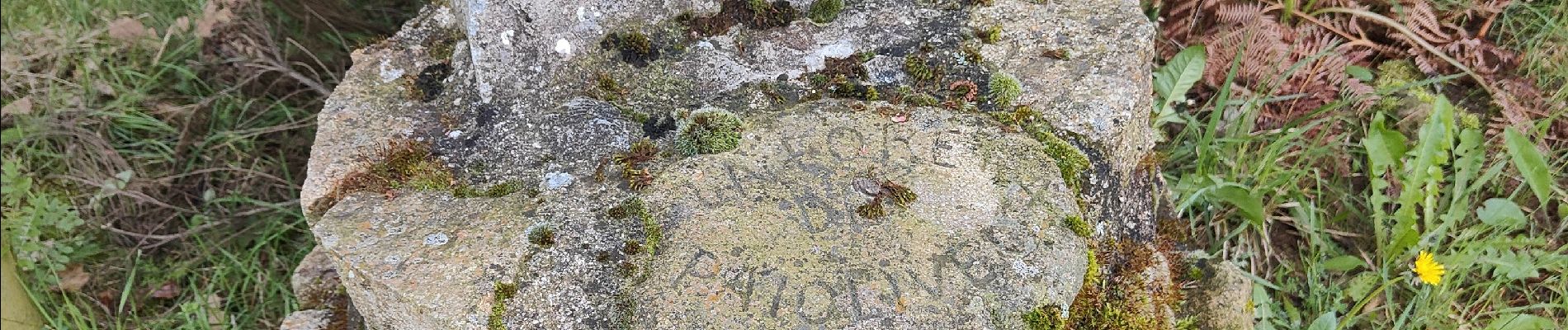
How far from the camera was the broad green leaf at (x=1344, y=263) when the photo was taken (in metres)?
3.03

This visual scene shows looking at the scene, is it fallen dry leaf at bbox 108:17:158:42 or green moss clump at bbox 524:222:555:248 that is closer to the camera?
green moss clump at bbox 524:222:555:248

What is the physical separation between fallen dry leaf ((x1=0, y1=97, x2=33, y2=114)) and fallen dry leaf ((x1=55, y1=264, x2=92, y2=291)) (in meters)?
0.90

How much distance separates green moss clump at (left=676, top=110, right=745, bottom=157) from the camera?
245 centimetres

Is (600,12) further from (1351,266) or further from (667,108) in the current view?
(1351,266)

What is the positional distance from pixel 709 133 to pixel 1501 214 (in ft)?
8.86

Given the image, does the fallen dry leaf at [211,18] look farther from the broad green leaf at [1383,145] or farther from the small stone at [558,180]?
the broad green leaf at [1383,145]

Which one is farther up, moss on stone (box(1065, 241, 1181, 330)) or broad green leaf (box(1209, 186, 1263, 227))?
moss on stone (box(1065, 241, 1181, 330))

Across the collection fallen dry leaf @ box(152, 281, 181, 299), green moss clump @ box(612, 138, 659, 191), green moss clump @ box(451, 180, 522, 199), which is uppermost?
green moss clump @ box(612, 138, 659, 191)

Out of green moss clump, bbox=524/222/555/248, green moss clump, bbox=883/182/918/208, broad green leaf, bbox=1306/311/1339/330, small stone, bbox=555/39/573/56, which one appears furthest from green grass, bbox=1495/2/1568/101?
green moss clump, bbox=524/222/555/248

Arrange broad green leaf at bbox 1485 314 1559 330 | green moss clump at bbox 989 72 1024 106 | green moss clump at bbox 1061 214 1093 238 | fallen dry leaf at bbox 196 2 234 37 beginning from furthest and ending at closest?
fallen dry leaf at bbox 196 2 234 37, broad green leaf at bbox 1485 314 1559 330, green moss clump at bbox 989 72 1024 106, green moss clump at bbox 1061 214 1093 238

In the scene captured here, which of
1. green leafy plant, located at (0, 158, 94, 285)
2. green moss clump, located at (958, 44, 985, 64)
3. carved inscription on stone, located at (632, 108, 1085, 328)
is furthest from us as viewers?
green leafy plant, located at (0, 158, 94, 285)

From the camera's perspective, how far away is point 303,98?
13.6 feet

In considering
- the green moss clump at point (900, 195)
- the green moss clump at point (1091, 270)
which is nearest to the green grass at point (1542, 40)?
the green moss clump at point (1091, 270)

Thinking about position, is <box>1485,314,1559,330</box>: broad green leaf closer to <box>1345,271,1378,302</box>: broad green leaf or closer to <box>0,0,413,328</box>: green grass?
<box>1345,271,1378,302</box>: broad green leaf
